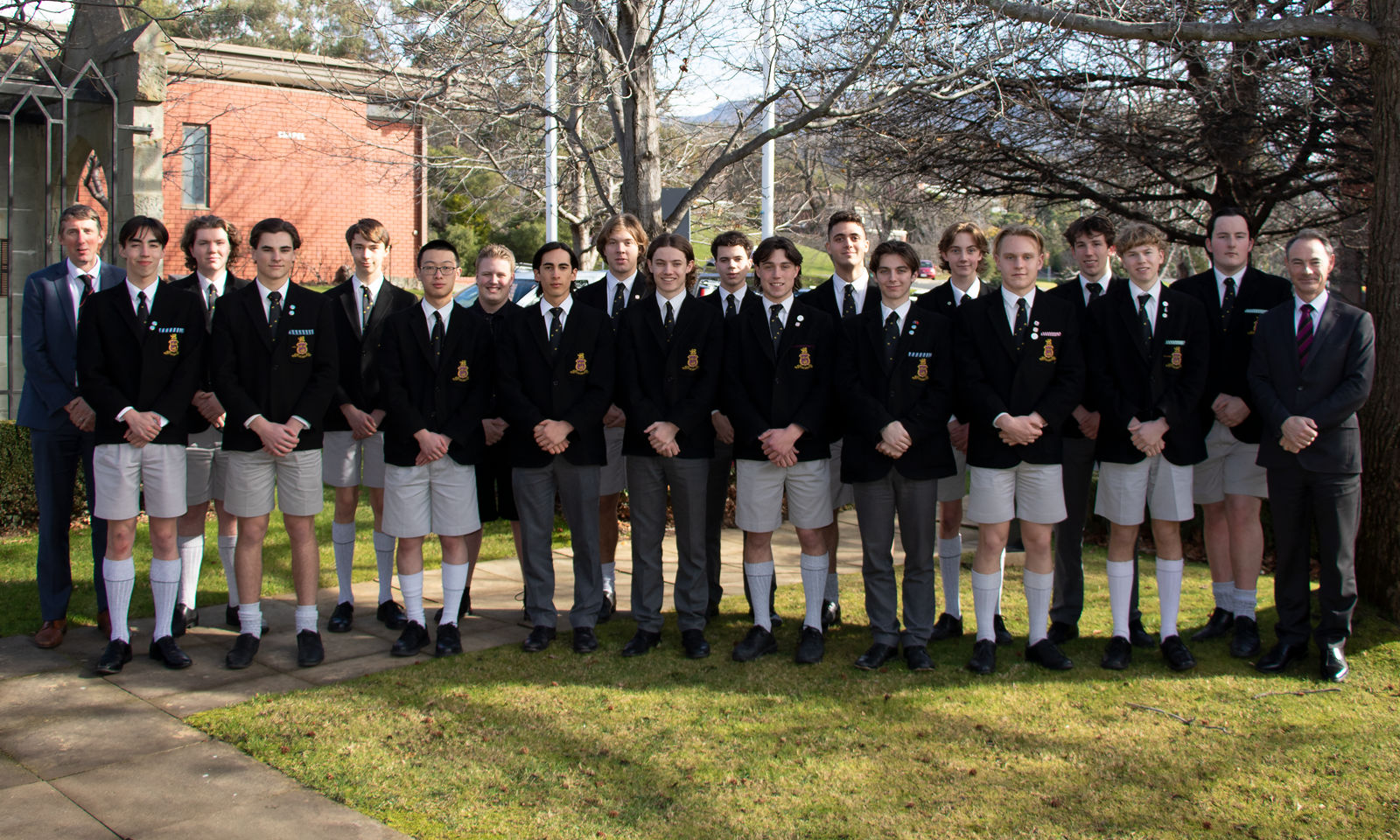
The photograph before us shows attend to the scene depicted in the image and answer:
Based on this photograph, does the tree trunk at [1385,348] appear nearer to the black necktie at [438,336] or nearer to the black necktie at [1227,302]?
the black necktie at [1227,302]

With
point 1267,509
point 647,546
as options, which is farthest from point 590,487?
point 1267,509

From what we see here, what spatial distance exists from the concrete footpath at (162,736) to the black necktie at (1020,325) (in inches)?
88.7

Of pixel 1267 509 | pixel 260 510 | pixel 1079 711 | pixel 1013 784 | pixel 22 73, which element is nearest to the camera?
pixel 1013 784

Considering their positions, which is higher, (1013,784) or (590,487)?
(590,487)

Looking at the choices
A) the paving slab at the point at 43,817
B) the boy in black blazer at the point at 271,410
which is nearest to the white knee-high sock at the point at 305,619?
the boy in black blazer at the point at 271,410

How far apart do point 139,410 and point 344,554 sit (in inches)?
56.1

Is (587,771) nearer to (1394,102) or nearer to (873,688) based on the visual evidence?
(873,688)

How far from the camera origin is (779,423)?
18.9ft

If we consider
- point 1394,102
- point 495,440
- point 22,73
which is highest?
point 22,73

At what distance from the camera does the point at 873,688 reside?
5.31m

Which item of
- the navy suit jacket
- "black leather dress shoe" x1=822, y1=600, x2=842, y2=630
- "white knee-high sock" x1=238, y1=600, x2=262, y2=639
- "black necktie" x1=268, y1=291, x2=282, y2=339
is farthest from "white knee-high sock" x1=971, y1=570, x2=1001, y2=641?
the navy suit jacket

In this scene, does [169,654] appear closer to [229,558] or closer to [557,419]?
[229,558]

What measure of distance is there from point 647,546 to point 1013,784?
7.95 feet

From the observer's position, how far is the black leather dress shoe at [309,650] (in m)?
5.57
